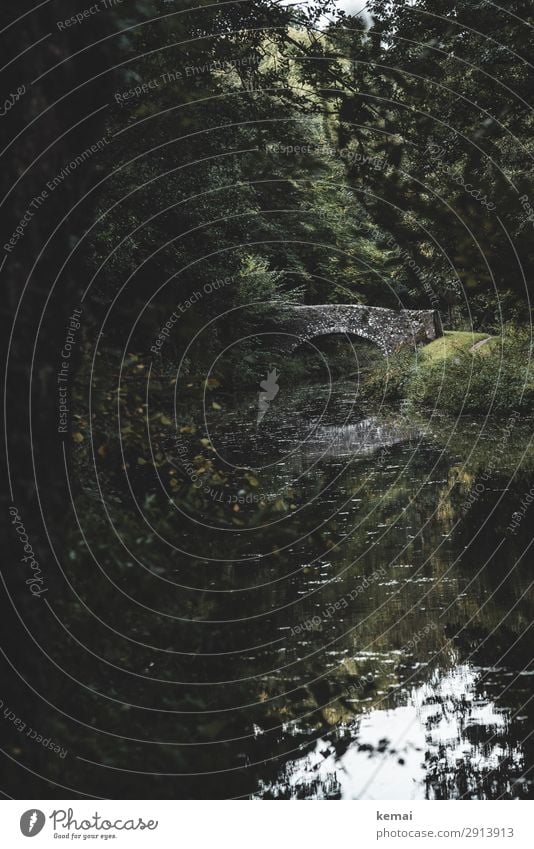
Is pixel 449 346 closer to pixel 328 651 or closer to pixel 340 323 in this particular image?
pixel 340 323

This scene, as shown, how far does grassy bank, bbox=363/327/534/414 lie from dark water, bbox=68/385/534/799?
9100 mm

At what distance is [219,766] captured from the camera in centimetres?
495

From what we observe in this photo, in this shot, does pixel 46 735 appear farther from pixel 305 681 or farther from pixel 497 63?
pixel 497 63

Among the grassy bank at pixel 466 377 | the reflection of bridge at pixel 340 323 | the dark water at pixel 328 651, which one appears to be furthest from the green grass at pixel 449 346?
the dark water at pixel 328 651

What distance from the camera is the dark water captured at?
504cm

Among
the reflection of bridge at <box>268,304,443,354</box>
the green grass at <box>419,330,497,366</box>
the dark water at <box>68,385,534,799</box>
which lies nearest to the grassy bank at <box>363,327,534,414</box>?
the green grass at <box>419,330,497,366</box>

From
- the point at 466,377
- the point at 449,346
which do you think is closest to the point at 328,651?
the point at 466,377

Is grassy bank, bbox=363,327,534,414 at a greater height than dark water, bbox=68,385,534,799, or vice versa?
grassy bank, bbox=363,327,534,414

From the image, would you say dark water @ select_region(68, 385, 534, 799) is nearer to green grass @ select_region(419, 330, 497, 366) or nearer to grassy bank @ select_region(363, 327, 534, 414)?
grassy bank @ select_region(363, 327, 534, 414)

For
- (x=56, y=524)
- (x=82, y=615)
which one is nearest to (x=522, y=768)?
(x=82, y=615)

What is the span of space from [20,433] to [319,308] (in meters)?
35.1

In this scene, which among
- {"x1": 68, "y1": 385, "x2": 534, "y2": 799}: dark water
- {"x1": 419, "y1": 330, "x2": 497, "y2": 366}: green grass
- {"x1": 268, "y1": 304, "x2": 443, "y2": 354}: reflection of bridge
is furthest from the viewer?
{"x1": 268, "y1": 304, "x2": 443, "y2": 354}: reflection of bridge

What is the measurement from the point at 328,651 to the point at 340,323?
32.3 m

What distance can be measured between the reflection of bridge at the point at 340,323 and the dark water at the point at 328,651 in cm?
2536
